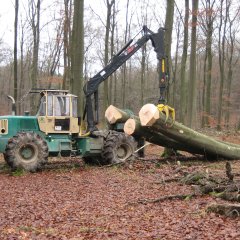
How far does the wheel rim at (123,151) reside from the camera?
1399cm

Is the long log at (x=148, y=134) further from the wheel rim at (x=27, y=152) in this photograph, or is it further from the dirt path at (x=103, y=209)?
the wheel rim at (x=27, y=152)

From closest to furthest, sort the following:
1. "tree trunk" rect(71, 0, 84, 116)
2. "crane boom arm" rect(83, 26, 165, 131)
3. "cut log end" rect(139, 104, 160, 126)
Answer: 1. "cut log end" rect(139, 104, 160, 126)
2. "crane boom arm" rect(83, 26, 165, 131)
3. "tree trunk" rect(71, 0, 84, 116)

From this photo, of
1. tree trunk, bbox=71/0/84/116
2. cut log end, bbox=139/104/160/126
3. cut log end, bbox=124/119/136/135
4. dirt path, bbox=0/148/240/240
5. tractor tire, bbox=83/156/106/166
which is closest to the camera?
dirt path, bbox=0/148/240/240

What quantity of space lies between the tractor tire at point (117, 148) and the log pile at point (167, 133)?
48cm

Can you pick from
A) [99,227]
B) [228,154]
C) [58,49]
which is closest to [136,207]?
[99,227]

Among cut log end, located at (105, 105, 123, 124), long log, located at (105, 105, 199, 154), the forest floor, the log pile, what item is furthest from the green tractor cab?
the log pile

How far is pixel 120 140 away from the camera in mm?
13836

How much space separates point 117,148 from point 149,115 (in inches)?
88.3

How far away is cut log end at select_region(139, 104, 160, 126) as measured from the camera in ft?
40.0

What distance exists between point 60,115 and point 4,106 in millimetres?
48654

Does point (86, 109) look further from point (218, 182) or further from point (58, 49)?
point (58, 49)

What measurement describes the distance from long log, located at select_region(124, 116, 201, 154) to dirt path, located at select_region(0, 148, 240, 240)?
5.45 feet

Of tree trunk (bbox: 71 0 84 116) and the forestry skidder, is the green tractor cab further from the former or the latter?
tree trunk (bbox: 71 0 84 116)

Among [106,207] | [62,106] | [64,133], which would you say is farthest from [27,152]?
[106,207]
